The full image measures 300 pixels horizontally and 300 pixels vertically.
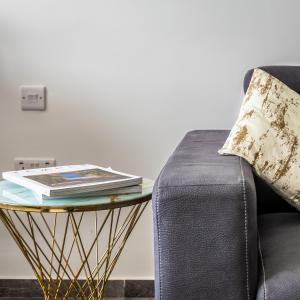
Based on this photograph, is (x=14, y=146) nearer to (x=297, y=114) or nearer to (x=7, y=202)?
(x=7, y=202)

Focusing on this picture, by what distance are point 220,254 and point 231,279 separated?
0.18ft

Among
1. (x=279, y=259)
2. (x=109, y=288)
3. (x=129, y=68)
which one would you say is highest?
(x=129, y=68)

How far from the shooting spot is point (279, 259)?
1.33m

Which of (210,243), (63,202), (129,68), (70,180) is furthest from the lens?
(129,68)

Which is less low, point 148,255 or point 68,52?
point 68,52

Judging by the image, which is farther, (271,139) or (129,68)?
(129,68)

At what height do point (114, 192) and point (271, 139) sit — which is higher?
point (271, 139)

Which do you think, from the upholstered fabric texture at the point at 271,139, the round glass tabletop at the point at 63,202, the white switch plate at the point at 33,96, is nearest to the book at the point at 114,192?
the round glass tabletop at the point at 63,202

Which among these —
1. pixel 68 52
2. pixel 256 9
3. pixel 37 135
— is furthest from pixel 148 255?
pixel 256 9

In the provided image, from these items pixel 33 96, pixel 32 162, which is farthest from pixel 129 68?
pixel 32 162

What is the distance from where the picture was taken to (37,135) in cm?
221

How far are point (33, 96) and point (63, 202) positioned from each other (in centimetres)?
81

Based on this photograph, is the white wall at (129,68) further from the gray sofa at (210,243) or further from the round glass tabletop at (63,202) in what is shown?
the gray sofa at (210,243)

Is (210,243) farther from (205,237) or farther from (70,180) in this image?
(70,180)
